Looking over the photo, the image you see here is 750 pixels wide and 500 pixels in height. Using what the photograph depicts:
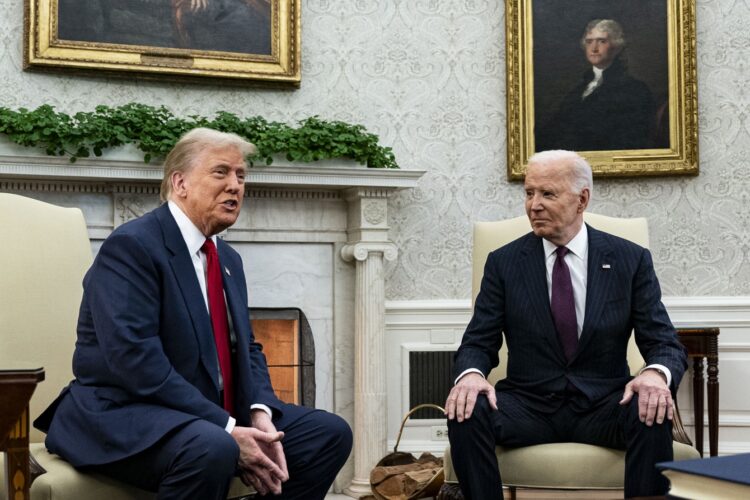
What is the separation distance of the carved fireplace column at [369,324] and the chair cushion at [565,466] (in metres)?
2.18

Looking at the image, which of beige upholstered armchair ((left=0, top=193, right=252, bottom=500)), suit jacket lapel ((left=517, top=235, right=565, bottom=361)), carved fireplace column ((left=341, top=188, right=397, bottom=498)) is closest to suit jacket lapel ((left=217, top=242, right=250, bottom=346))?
beige upholstered armchair ((left=0, top=193, right=252, bottom=500))

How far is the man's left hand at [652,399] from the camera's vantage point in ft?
9.23

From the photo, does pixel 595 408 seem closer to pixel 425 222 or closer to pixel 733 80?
Answer: pixel 425 222

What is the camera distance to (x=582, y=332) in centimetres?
315

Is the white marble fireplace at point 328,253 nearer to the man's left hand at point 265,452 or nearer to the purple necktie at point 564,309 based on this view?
the purple necktie at point 564,309

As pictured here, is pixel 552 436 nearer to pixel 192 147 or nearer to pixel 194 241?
pixel 194 241

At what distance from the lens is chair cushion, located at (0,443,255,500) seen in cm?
241

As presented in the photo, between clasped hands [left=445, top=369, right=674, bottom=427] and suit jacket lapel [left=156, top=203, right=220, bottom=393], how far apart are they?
743 mm

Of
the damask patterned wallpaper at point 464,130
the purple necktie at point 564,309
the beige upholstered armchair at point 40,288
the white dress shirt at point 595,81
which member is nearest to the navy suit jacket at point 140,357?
the beige upholstered armchair at point 40,288

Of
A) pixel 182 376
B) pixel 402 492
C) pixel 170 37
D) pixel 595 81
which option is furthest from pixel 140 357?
pixel 595 81

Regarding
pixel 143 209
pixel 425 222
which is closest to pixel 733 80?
pixel 425 222

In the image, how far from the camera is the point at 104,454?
2.49m

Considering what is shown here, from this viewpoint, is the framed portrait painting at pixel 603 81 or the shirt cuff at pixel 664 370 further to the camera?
the framed portrait painting at pixel 603 81

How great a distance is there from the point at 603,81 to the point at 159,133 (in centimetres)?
264
